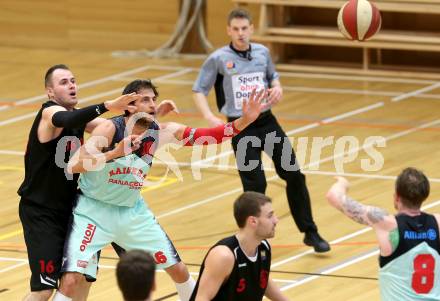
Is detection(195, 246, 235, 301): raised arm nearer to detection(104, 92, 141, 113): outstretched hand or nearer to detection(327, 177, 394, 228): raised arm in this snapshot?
detection(327, 177, 394, 228): raised arm

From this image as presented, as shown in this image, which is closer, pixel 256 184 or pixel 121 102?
pixel 121 102

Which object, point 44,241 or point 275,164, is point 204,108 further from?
point 44,241

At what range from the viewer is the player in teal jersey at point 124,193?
8.68 meters

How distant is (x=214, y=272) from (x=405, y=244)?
1.25m

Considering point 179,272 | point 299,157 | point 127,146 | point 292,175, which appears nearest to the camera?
point 127,146

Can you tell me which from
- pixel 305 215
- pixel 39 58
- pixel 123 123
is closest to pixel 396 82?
pixel 39 58

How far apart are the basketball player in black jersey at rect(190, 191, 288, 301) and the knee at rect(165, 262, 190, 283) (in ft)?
4.40

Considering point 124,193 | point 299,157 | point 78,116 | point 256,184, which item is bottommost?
point 299,157

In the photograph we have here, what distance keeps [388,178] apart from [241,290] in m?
6.72

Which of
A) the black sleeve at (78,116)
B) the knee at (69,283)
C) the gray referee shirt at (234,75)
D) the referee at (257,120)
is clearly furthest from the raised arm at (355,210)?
the gray referee shirt at (234,75)

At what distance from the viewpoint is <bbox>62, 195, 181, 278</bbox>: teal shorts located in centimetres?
878

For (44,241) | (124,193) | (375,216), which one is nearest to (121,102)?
(124,193)

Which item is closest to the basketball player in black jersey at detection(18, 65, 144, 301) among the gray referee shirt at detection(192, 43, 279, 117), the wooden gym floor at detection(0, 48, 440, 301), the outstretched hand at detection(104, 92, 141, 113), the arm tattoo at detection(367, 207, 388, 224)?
the outstretched hand at detection(104, 92, 141, 113)

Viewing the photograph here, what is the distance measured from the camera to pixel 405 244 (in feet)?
23.5
